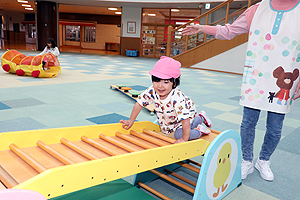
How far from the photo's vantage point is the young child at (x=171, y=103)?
178 cm

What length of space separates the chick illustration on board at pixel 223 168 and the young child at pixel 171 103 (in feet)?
0.87

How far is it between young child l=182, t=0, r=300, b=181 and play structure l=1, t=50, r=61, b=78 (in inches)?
230

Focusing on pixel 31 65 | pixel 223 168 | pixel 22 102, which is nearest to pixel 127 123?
pixel 223 168

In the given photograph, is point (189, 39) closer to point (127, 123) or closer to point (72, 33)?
point (127, 123)

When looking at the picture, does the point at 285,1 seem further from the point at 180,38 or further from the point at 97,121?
the point at 180,38

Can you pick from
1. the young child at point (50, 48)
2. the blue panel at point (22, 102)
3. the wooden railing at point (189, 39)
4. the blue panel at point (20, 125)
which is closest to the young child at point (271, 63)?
the blue panel at point (20, 125)

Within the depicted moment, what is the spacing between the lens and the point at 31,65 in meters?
6.70

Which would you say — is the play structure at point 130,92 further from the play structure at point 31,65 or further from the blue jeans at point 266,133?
the play structure at point 31,65

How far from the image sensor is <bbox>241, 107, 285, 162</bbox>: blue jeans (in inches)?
79.4

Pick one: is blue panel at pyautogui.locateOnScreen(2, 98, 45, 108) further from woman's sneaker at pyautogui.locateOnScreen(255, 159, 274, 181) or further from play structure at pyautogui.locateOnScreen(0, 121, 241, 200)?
woman's sneaker at pyautogui.locateOnScreen(255, 159, 274, 181)

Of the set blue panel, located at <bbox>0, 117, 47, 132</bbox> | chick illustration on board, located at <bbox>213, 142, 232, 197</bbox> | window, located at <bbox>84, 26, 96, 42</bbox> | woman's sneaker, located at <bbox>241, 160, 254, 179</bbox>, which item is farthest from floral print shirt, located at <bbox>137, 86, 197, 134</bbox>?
window, located at <bbox>84, 26, 96, 42</bbox>

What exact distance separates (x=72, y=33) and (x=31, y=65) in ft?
66.3

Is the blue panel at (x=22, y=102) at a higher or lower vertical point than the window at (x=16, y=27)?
lower

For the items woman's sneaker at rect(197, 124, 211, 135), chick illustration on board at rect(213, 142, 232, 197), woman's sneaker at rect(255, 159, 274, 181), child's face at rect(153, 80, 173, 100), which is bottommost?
woman's sneaker at rect(255, 159, 274, 181)
